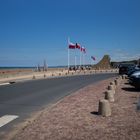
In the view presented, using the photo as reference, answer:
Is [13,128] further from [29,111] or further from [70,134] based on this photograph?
[29,111]

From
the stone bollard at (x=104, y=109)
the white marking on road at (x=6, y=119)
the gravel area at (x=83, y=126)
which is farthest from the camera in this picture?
the stone bollard at (x=104, y=109)

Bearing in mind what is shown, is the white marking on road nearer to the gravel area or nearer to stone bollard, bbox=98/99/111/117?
the gravel area

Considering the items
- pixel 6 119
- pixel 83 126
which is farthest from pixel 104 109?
pixel 6 119

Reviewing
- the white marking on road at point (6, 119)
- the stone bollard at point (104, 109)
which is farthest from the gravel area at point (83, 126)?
the white marking on road at point (6, 119)

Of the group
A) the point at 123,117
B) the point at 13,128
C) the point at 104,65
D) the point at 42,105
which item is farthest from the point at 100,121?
the point at 104,65

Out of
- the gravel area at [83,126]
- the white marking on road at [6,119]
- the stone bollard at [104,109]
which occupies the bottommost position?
the white marking on road at [6,119]

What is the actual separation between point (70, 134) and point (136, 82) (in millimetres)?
12993

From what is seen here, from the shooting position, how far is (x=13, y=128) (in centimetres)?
966

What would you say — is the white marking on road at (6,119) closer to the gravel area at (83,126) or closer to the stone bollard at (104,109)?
the gravel area at (83,126)

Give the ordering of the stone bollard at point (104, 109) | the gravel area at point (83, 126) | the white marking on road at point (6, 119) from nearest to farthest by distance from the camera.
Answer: the gravel area at point (83, 126), the white marking on road at point (6, 119), the stone bollard at point (104, 109)

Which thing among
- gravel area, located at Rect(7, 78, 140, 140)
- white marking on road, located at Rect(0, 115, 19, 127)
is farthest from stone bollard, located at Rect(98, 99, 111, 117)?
white marking on road, located at Rect(0, 115, 19, 127)

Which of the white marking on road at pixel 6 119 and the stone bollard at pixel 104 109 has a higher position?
the stone bollard at pixel 104 109

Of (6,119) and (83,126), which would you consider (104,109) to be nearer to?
(83,126)

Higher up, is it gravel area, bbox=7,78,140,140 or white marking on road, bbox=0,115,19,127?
gravel area, bbox=7,78,140,140
